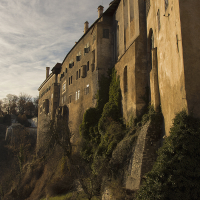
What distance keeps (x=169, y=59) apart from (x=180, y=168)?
5.06 m

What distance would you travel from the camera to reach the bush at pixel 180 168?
8.79 meters

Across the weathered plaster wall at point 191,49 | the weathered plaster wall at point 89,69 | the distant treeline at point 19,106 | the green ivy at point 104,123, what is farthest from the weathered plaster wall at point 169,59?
the distant treeline at point 19,106

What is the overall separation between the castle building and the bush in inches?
29.9

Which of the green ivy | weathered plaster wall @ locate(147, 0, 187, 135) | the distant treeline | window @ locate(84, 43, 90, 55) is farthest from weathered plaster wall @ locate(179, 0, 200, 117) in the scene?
the distant treeline

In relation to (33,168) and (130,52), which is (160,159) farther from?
(33,168)

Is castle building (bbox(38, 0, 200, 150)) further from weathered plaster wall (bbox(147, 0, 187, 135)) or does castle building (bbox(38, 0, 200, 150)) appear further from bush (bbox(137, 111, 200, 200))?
bush (bbox(137, 111, 200, 200))

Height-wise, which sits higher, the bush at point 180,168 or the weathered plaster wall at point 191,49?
the weathered plaster wall at point 191,49

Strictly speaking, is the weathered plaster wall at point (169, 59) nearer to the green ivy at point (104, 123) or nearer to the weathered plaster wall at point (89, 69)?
the green ivy at point (104, 123)

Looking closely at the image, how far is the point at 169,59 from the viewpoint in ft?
36.5

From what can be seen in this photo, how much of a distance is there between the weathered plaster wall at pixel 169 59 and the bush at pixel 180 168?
984mm

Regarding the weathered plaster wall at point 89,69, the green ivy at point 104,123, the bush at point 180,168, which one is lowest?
the bush at point 180,168

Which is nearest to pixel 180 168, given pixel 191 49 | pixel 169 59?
pixel 191 49

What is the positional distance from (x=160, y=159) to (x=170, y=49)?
509 cm

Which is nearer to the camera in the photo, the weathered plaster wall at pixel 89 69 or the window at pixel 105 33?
the weathered plaster wall at pixel 89 69
